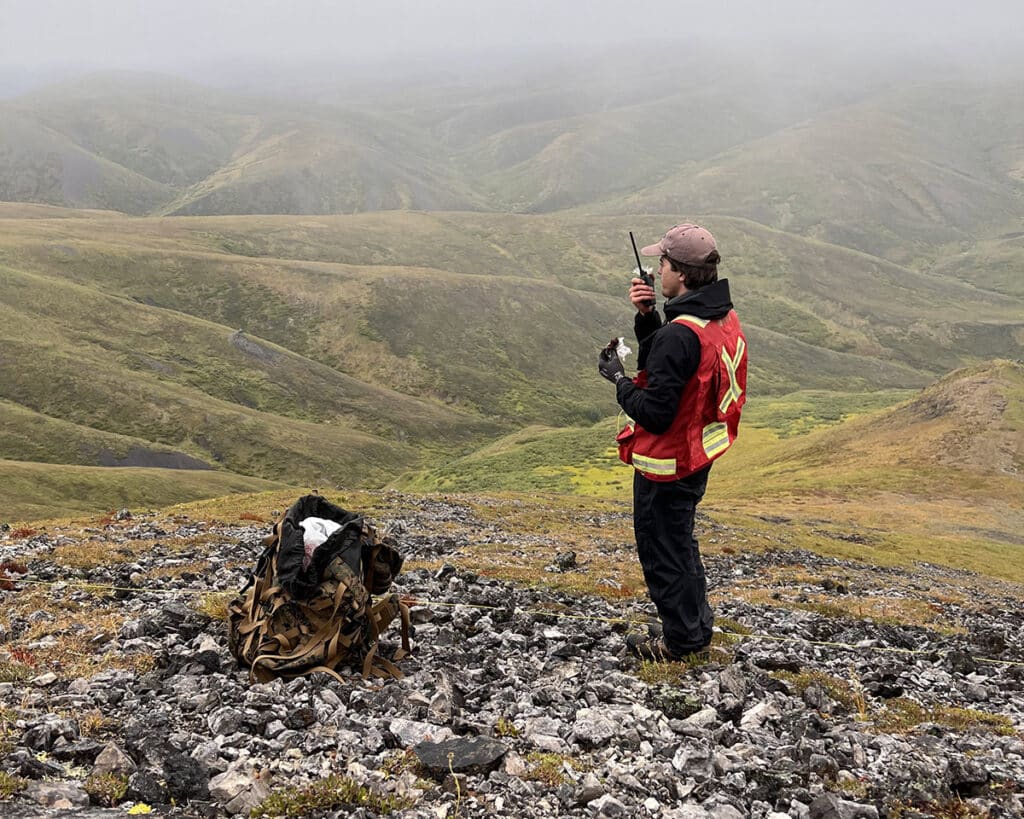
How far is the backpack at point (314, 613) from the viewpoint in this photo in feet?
30.6

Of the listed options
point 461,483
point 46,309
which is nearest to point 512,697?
point 461,483

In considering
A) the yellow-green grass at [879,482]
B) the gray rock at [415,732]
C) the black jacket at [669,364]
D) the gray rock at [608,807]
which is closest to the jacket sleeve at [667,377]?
the black jacket at [669,364]

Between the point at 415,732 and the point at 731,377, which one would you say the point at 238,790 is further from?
the point at 731,377

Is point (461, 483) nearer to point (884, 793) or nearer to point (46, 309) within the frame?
point (884, 793)

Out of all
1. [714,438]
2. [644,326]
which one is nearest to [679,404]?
[714,438]

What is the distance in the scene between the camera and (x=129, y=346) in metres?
149

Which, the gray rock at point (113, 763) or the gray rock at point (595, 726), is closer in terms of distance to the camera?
the gray rock at point (113, 763)

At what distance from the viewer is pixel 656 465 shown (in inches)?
369

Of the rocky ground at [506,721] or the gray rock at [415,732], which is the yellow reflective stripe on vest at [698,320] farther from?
the gray rock at [415,732]

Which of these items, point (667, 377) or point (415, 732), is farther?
point (667, 377)

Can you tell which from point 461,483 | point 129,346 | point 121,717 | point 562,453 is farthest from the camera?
point 129,346

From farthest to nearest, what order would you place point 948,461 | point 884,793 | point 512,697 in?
1. point 948,461
2. point 512,697
3. point 884,793

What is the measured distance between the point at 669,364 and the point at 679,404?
0.51 m

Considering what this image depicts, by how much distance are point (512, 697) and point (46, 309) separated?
170411 mm
